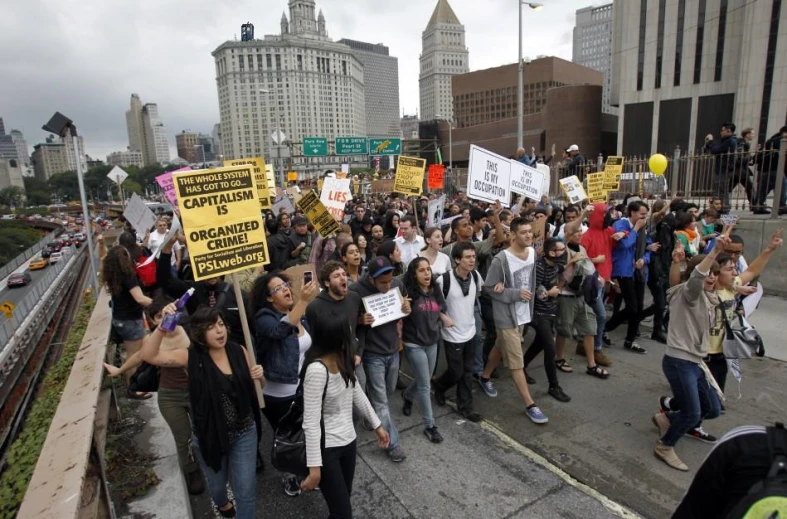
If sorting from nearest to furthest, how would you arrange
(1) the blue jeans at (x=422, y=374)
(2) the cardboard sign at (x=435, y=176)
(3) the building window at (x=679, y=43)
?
1. (1) the blue jeans at (x=422, y=374)
2. (2) the cardboard sign at (x=435, y=176)
3. (3) the building window at (x=679, y=43)

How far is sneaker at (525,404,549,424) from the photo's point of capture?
15.8ft

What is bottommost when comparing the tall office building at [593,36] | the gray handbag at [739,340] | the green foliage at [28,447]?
the green foliage at [28,447]

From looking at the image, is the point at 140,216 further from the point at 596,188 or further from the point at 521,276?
the point at 596,188

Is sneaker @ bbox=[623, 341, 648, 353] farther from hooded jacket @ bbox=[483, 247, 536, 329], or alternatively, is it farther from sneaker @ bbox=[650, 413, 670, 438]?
hooded jacket @ bbox=[483, 247, 536, 329]

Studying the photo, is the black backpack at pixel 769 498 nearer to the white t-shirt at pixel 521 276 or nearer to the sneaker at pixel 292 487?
the sneaker at pixel 292 487

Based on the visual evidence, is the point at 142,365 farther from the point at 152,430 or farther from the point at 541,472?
the point at 541,472

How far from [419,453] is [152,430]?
8.45ft

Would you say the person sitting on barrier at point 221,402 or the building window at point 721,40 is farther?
the building window at point 721,40

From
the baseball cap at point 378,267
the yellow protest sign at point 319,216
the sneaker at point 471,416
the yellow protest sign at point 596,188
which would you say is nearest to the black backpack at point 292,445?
the baseball cap at point 378,267

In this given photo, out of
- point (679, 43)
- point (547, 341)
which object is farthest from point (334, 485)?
point (679, 43)

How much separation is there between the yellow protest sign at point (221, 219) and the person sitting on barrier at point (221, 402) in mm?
583

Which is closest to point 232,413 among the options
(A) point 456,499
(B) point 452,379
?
(A) point 456,499

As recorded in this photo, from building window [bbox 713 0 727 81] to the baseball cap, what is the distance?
33525mm

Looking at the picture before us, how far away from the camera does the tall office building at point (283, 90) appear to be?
75.7 metres
